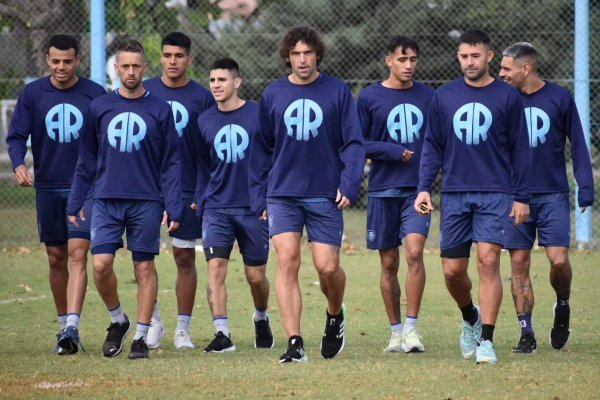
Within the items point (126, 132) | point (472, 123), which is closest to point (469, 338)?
point (472, 123)

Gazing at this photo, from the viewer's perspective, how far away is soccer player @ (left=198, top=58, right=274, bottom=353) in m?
9.66

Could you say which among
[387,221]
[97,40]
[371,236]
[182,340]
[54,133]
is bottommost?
[182,340]

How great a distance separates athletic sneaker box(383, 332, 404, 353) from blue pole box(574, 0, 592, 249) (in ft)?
27.3

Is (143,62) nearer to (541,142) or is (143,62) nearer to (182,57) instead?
(182,57)

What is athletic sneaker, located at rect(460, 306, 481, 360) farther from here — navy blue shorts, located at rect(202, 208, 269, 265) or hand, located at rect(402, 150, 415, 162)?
navy blue shorts, located at rect(202, 208, 269, 265)

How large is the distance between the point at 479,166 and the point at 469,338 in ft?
4.00

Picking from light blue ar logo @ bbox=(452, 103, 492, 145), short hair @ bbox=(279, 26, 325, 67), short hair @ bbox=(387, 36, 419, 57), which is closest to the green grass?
light blue ar logo @ bbox=(452, 103, 492, 145)

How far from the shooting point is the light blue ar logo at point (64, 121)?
965 cm

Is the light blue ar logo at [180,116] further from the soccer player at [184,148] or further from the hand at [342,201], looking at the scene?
the hand at [342,201]

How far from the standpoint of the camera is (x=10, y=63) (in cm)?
2162

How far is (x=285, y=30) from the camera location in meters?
23.0

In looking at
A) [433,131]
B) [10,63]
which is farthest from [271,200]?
[10,63]

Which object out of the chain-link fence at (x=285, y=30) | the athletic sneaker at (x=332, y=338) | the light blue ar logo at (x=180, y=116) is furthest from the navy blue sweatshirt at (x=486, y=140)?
the chain-link fence at (x=285, y=30)

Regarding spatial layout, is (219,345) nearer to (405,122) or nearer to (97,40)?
(405,122)
